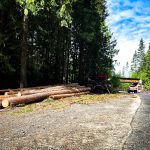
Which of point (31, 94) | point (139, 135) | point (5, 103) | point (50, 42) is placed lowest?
point (139, 135)

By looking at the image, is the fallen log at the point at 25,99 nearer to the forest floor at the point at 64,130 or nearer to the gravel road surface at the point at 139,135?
the forest floor at the point at 64,130

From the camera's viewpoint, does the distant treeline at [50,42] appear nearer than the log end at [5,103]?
No

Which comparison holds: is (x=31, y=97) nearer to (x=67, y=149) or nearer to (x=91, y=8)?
(x=67, y=149)

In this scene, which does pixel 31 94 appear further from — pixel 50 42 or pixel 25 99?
pixel 50 42

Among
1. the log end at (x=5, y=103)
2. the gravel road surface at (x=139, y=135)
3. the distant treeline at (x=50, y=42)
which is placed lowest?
the gravel road surface at (x=139, y=135)

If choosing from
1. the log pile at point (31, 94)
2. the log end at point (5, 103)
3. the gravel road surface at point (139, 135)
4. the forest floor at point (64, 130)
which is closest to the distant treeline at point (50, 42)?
the log pile at point (31, 94)

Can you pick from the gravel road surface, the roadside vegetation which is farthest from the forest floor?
the roadside vegetation

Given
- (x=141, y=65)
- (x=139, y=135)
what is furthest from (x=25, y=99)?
(x=141, y=65)

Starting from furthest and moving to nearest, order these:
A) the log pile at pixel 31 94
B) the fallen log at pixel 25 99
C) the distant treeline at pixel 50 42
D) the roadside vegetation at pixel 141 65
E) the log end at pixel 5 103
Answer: the roadside vegetation at pixel 141 65 → the distant treeline at pixel 50 42 → the log pile at pixel 31 94 → the fallen log at pixel 25 99 → the log end at pixel 5 103

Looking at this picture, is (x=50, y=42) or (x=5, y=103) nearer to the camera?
(x=5, y=103)

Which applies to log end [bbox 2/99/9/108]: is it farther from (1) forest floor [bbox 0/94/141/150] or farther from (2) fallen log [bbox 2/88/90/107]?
(1) forest floor [bbox 0/94/141/150]

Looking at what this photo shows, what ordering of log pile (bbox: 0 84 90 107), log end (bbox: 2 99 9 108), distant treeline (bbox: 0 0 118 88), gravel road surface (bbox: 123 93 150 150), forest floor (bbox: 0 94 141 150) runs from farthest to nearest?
distant treeline (bbox: 0 0 118 88)
log pile (bbox: 0 84 90 107)
log end (bbox: 2 99 9 108)
forest floor (bbox: 0 94 141 150)
gravel road surface (bbox: 123 93 150 150)

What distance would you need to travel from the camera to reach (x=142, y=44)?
14150 cm

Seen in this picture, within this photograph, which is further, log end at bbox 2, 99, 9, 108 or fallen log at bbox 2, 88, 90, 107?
fallen log at bbox 2, 88, 90, 107
